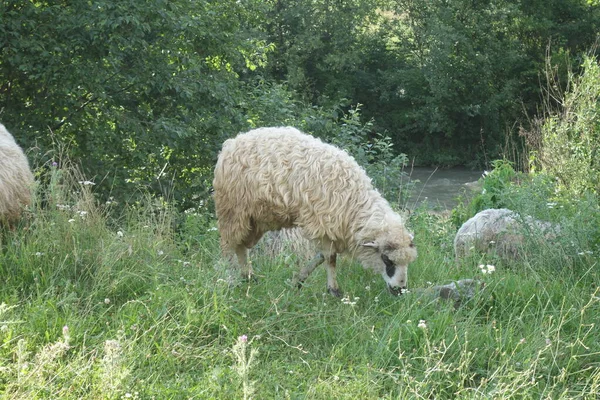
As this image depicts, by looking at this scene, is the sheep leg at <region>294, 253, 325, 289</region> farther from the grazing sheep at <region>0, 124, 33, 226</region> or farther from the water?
the water

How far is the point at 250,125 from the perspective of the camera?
11.5 meters

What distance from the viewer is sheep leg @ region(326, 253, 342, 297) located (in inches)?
209

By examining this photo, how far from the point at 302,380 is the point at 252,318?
670 millimetres

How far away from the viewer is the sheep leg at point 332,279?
209 inches

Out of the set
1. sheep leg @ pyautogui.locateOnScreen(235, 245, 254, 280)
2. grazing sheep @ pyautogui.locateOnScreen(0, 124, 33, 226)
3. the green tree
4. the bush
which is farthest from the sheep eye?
the green tree

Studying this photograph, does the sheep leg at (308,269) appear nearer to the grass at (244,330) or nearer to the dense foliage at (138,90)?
the grass at (244,330)

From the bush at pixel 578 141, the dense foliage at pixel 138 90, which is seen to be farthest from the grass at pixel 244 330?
the bush at pixel 578 141

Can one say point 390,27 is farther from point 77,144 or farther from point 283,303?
point 283,303

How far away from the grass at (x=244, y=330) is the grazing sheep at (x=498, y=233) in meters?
0.64

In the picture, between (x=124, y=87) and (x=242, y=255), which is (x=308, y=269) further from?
(x=124, y=87)

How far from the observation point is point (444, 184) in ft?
80.9

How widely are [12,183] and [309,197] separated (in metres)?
2.25

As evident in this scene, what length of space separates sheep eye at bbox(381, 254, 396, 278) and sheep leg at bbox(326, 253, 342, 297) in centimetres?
39

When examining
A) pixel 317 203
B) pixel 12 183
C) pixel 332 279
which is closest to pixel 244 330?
pixel 332 279
